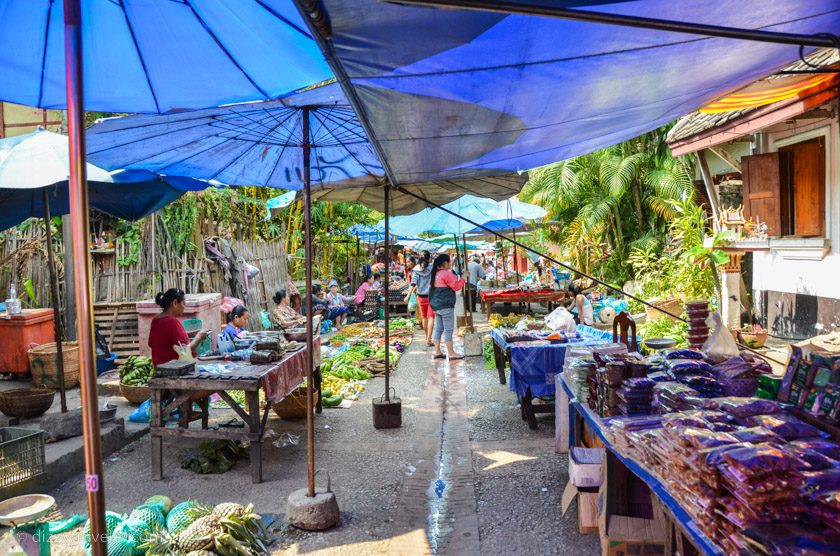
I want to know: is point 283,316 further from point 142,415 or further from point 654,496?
point 654,496

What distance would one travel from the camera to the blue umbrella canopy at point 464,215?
1427 cm

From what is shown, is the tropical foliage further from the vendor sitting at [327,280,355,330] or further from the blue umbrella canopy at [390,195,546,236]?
the vendor sitting at [327,280,355,330]

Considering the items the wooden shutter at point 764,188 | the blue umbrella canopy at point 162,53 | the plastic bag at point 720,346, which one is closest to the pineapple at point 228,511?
the blue umbrella canopy at point 162,53

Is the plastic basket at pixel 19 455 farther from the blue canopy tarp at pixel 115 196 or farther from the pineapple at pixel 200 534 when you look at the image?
the blue canopy tarp at pixel 115 196

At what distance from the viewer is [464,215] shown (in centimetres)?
1391

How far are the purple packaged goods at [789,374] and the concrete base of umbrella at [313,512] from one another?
321cm

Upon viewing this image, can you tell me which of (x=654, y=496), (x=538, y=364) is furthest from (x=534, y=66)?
(x=538, y=364)

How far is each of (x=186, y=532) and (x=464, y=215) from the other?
35.1 ft

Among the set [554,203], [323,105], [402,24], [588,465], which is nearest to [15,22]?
[323,105]

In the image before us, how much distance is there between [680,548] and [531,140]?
2998 millimetres

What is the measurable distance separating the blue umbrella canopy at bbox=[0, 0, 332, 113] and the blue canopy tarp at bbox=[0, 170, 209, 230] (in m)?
2.80

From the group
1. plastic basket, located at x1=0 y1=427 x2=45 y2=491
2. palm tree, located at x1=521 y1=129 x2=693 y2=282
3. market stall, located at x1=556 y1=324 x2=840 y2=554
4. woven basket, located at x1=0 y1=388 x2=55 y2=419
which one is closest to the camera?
market stall, located at x1=556 y1=324 x2=840 y2=554

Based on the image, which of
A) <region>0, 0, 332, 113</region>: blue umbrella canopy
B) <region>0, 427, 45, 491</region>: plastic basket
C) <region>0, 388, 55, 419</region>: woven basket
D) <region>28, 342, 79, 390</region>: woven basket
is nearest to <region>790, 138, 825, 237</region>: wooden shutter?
<region>0, 0, 332, 113</region>: blue umbrella canopy

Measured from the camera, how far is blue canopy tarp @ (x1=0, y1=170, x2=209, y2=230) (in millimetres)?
7090
